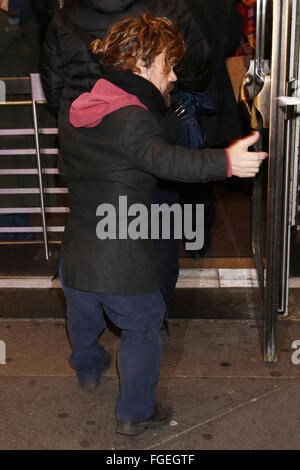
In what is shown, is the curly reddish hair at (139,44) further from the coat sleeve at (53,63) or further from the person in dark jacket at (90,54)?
the coat sleeve at (53,63)

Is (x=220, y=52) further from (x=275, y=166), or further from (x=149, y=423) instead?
(x=149, y=423)

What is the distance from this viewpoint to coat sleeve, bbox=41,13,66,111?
314 cm

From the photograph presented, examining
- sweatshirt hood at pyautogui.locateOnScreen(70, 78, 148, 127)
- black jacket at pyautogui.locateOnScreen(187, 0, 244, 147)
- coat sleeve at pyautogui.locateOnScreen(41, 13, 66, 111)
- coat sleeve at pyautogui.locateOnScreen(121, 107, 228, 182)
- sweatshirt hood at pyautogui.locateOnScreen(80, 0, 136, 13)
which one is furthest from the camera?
black jacket at pyautogui.locateOnScreen(187, 0, 244, 147)

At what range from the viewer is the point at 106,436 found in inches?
101

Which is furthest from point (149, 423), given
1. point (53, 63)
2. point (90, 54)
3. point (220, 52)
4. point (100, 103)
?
point (220, 52)

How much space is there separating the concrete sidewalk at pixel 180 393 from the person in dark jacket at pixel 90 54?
1.27 feet

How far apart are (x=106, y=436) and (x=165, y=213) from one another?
106 cm

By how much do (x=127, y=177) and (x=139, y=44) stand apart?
19.2 inches

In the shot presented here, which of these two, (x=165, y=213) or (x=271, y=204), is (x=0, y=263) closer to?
(x=165, y=213)

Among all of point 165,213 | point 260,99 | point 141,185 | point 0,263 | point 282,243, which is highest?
point 260,99

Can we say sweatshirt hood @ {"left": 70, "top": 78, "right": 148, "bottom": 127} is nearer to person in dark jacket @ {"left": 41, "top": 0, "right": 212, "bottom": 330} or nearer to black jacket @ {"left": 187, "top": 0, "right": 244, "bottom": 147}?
person in dark jacket @ {"left": 41, "top": 0, "right": 212, "bottom": 330}

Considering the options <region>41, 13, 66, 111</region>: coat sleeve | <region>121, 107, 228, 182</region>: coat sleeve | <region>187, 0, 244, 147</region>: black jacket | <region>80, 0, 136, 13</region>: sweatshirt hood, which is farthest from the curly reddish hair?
<region>187, 0, 244, 147</region>: black jacket

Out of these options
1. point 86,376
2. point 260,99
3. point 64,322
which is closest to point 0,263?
point 64,322

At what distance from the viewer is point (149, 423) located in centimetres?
259
